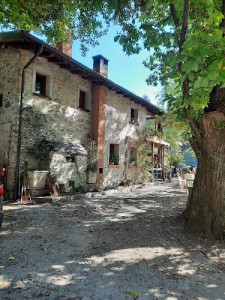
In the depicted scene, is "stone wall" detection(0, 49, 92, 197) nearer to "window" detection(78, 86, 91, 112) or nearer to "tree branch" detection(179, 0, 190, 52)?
"window" detection(78, 86, 91, 112)

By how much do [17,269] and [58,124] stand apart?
26.8 feet

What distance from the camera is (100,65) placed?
→ 15305 mm

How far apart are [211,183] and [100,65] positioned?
1170 centimetres

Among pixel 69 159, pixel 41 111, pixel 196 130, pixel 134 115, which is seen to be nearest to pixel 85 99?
pixel 41 111

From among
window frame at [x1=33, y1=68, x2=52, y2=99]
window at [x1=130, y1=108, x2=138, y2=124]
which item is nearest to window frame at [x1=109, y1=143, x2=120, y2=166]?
window at [x1=130, y1=108, x2=138, y2=124]

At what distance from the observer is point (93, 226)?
19.7ft

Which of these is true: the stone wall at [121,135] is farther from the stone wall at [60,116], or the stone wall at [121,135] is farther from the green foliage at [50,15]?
the green foliage at [50,15]

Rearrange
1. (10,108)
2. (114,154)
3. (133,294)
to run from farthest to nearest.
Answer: (114,154) → (10,108) → (133,294)

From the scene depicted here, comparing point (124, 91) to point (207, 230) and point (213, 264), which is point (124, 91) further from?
point (213, 264)

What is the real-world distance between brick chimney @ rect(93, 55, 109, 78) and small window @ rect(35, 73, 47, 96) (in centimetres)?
487

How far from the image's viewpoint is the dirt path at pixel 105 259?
321cm

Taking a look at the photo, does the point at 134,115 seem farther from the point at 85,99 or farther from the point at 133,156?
the point at 85,99

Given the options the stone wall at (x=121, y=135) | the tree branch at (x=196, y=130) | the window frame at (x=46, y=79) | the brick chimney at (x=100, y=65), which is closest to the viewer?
the tree branch at (x=196, y=130)

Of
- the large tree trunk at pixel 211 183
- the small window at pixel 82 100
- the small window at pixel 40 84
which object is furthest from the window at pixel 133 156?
the large tree trunk at pixel 211 183
